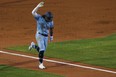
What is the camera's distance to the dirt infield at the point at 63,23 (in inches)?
677

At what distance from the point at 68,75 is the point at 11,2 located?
19389mm

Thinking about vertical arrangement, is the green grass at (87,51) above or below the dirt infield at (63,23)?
below

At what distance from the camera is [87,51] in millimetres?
19312

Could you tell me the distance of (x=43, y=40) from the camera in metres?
16.0

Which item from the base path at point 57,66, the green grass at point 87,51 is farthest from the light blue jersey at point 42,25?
the green grass at point 87,51

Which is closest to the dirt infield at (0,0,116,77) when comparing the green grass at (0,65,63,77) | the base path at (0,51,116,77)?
the base path at (0,51,116,77)

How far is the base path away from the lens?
1564 centimetres

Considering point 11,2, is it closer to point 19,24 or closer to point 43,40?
point 19,24

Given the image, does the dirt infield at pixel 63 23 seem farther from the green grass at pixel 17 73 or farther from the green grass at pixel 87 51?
the green grass at pixel 87 51

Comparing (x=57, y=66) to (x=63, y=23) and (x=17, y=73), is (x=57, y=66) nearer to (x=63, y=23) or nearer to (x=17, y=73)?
(x=17, y=73)

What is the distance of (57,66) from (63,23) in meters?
10.7

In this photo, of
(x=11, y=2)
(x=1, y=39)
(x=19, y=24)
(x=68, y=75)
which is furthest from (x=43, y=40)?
(x=11, y=2)

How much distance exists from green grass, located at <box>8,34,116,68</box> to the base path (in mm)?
765

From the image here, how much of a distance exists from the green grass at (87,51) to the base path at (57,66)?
76 centimetres
